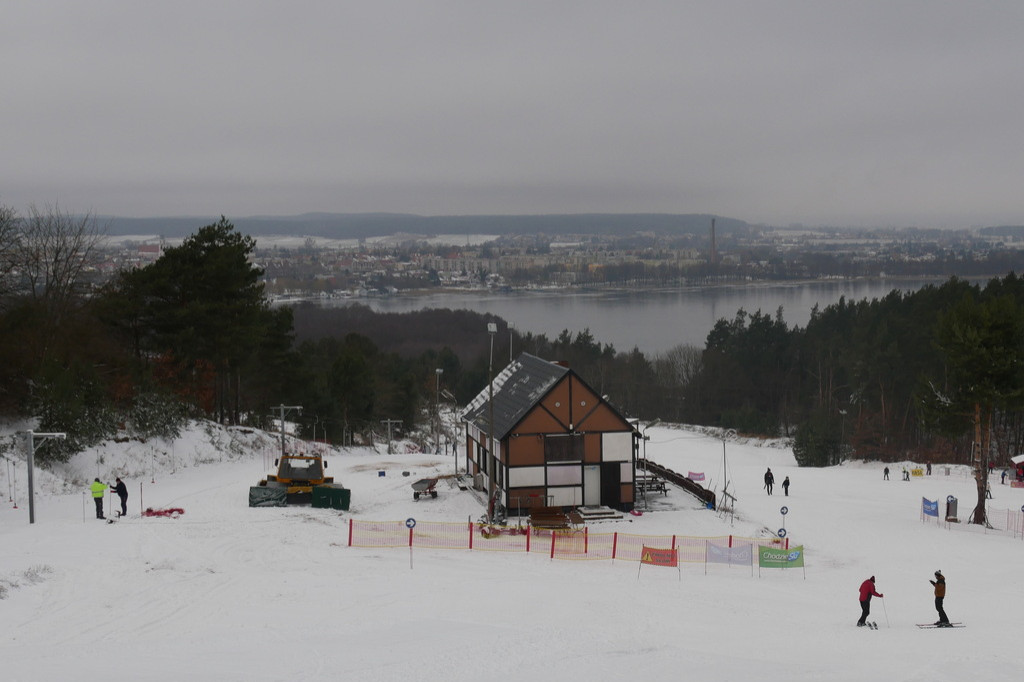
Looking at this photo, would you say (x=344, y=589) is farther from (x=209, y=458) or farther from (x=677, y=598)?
(x=209, y=458)

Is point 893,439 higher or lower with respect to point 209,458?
lower

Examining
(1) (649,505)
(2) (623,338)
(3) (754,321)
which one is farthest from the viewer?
(2) (623,338)

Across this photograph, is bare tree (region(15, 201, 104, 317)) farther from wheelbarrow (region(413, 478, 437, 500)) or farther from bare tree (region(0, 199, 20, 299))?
wheelbarrow (region(413, 478, 437, 500))

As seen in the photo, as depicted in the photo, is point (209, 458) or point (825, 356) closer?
point (209, 458)

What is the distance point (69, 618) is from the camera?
47.2ft

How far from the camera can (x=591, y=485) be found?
2614cm

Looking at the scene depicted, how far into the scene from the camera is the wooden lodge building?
25.6 metres

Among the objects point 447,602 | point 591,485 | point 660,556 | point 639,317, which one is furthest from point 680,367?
point 639,317

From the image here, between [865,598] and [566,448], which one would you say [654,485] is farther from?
[865,598]

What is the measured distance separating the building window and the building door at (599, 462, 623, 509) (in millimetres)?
883

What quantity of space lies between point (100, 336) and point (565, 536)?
78.9 feet

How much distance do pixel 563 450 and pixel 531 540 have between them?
4516 millimetres

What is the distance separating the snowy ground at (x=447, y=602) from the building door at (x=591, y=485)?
5.41 ft

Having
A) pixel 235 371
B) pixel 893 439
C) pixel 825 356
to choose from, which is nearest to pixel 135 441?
pixel 235 371
